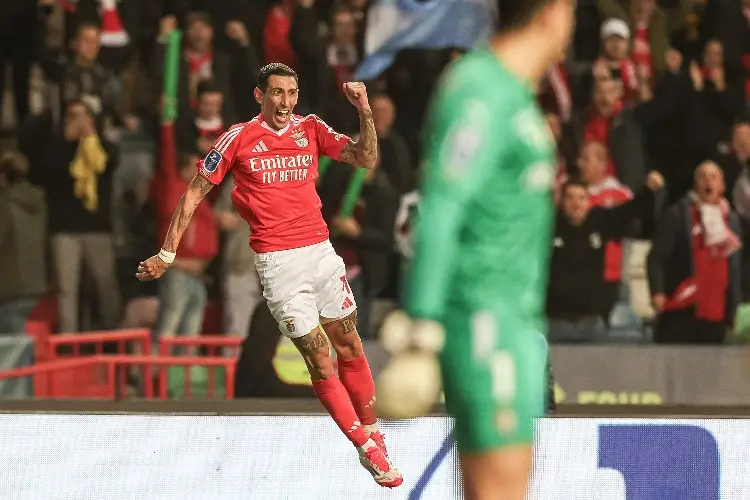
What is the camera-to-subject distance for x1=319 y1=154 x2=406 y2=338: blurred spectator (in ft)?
34.0

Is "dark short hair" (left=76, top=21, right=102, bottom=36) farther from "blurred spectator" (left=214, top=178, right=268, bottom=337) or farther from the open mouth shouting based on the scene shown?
the open mouth shouting

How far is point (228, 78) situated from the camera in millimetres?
11289

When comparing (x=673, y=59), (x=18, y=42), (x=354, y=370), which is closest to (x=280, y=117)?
(x=354, y=370)

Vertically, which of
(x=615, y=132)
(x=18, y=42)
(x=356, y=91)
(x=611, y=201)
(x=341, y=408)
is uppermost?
(x=18, y=42)

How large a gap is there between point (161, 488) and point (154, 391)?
10.1ft

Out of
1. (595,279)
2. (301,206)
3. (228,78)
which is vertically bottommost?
(595,279)

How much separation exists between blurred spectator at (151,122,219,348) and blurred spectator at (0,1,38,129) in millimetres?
2224

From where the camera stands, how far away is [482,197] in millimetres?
3861

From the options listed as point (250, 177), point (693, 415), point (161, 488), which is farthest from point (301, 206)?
point (693, 415)

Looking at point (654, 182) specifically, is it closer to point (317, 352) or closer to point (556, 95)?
point (556, 95)

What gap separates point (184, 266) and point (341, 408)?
4.05m

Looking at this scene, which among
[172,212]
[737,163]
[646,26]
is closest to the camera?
[172,212]

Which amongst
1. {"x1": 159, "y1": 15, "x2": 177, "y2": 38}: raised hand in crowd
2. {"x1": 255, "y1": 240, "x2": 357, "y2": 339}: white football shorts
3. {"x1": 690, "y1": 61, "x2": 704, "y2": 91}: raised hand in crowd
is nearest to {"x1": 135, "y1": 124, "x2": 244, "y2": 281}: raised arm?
{"x1": 255, "y1": 240, "x2": 357, "y2": 339}: white football shorts

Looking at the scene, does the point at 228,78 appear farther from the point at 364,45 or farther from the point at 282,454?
the point at 282,454
